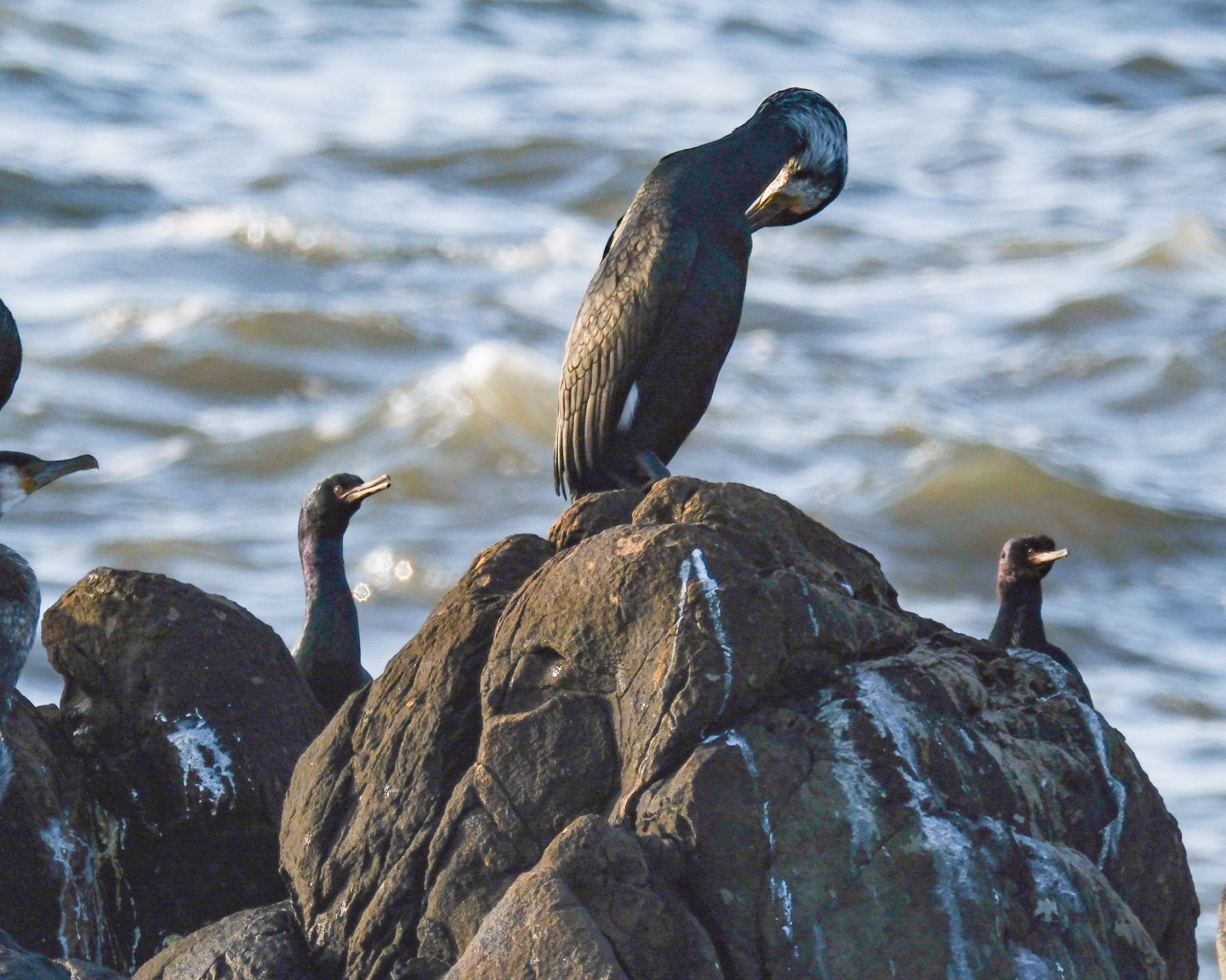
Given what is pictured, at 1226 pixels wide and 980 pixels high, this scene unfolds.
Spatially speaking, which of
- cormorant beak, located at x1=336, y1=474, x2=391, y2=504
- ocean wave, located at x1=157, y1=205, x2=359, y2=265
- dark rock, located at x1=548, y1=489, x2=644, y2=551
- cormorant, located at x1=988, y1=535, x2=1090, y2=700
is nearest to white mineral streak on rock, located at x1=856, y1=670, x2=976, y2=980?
dark rock, located at x1=548, y1=489, x2=644, y2=551

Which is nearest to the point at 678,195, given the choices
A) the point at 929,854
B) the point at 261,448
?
the point at 929,854

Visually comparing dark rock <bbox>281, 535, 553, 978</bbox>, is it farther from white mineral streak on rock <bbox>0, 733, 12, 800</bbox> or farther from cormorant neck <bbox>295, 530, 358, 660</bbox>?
cormorant neck <bbox>295, 530, 358, 660</bbox>

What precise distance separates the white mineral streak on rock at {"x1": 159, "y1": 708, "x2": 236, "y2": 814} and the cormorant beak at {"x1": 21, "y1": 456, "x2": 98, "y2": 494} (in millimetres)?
859

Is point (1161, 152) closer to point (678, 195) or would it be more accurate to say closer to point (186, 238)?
point (186, 238)

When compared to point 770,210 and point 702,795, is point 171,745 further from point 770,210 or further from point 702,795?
point 770,210

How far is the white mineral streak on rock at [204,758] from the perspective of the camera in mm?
6312

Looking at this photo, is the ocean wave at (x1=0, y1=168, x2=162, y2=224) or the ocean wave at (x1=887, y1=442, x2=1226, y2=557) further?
the ocean wave at (x1=0, y1=168, x2=162, y2=224)

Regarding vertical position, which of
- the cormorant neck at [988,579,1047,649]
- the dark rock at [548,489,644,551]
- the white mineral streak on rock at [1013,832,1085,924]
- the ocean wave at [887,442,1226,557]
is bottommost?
the ocean wave at [887,442,1226,557]

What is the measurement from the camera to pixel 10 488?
663cm

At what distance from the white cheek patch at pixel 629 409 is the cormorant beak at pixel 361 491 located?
91cm

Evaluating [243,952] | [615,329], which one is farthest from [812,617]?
[615,329]

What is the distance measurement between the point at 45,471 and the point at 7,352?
2.19 feet

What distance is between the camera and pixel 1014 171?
26766 millimetres

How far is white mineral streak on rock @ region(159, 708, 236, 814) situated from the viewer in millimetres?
6312
